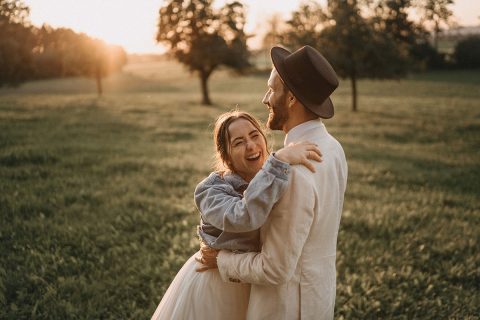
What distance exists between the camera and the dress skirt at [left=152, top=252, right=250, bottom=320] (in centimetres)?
294

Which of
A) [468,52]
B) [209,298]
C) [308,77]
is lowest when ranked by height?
[209,298]

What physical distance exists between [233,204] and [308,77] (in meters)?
0.86

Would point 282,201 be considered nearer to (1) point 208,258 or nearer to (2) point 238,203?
(2) point 238,203

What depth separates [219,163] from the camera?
3.08m

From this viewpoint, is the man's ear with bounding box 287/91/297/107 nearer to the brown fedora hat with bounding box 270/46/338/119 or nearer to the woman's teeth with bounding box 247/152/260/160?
the brown fedora hat with bounding box 270/46/338/119

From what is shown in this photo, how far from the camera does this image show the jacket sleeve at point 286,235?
2.19m

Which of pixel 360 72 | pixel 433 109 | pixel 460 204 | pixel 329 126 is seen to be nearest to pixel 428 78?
pixel 433 109

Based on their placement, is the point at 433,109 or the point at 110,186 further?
the point at 433,109

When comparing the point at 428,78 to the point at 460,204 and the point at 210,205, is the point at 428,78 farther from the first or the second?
the point at 210,205

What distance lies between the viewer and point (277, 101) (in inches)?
96.7

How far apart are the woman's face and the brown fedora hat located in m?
0.51

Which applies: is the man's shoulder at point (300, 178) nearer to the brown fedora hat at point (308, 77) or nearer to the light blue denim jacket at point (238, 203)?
the light blue denim jacket at point (238, 203)

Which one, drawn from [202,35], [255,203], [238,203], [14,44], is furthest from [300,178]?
[202,35]

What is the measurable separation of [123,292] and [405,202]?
20.3 feet
